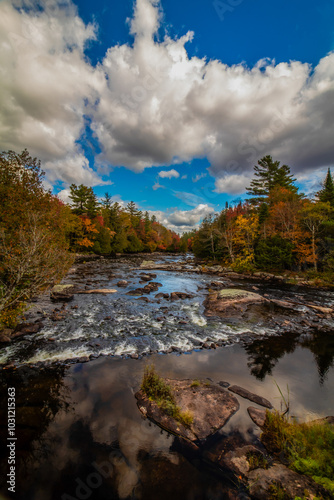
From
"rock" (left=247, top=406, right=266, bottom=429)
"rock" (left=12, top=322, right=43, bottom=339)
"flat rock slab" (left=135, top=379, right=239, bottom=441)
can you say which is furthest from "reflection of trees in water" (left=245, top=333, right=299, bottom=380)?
"rock" (left=12, top=322, right=43, bottom=339)

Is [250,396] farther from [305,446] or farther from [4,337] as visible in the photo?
[4,337]

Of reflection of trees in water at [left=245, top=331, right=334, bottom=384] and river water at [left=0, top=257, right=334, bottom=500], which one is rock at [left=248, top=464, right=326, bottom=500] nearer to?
river water at [left=0, top=257, right=334, bottom=500]

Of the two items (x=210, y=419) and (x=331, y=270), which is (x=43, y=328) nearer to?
(x=210, y=419)

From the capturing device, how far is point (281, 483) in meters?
3.46

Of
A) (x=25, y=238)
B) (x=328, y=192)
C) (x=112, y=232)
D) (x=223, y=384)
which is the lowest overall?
(x=223, y=384)

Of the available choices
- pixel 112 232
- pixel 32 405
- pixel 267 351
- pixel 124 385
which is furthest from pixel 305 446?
pixel 112 232

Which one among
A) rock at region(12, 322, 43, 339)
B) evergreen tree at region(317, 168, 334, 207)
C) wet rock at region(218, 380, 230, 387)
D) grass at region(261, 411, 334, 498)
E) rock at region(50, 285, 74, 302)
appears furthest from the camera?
evergreen tree at region(317, 168, 334, 207)

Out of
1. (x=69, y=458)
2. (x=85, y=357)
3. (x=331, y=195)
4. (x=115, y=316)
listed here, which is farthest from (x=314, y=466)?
(x=331, y=195)

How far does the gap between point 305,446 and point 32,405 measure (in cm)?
730

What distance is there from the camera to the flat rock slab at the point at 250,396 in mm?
5977

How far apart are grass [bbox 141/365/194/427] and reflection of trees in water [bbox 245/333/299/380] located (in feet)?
12.6

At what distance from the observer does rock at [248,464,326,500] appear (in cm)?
324

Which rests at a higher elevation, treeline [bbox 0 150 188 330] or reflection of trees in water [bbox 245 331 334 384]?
treeline [bbox 0 150 188 330]

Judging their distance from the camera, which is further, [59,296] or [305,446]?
[59,296]
